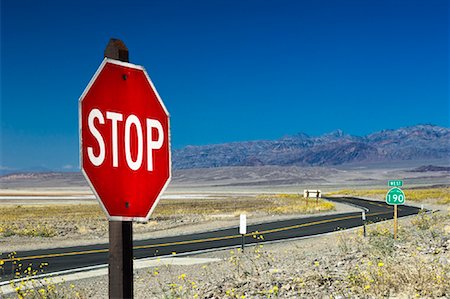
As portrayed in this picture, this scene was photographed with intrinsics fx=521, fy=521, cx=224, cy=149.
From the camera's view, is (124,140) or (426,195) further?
(426,195)

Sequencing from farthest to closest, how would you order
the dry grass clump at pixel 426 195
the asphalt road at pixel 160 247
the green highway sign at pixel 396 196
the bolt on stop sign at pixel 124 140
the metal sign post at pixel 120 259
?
the dry grass clump at pixel 426 195 < the green highway sign at pixel 396 196 < the asphalt road at pixel 160 247 < the metal sign post at pixel 120 259 < the bolt on stop sign at pixel 124 140

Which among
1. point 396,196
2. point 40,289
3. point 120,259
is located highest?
point 120,259

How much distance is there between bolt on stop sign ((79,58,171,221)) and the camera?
2.30m

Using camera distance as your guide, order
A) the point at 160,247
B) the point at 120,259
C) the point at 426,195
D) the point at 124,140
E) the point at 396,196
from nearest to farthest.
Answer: the point at 124,140 → the point at 120,259 → the point at 396,196 → the point at 160,247 → the point at 426,195

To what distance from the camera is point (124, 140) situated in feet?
7.76

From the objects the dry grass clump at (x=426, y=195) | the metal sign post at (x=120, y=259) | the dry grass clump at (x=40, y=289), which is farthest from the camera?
the dry grass clump at (x=426, y=195)

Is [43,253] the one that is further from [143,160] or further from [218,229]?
[143,160]

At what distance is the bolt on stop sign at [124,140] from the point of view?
2.30m

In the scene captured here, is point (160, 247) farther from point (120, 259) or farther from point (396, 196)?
point (120, 259)

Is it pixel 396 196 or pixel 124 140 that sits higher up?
pixel 124 140

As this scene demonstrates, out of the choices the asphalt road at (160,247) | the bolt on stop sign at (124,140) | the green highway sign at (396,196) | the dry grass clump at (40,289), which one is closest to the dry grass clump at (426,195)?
the asphalt road at (160,247)

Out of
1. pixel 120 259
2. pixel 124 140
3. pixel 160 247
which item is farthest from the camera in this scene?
pixel 160 247

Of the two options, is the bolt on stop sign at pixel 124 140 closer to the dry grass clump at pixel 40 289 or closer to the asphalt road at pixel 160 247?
the dry grass clump at pixel 40 289

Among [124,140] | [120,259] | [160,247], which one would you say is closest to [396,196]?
[160,247]
